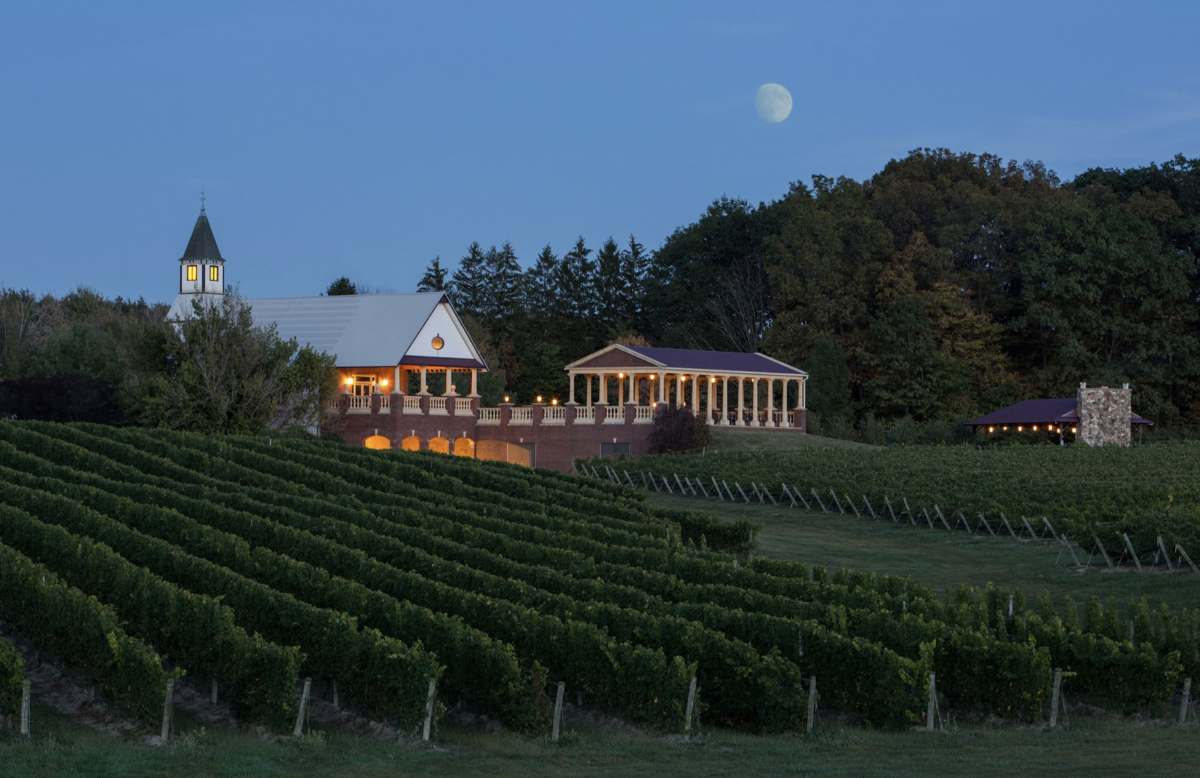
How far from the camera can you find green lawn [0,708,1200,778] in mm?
15570

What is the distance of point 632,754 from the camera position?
671 inches

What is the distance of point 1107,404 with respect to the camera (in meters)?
70.3

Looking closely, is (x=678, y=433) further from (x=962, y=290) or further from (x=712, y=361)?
(x=962, y=290)

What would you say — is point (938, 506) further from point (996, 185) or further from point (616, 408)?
point (996, 185)

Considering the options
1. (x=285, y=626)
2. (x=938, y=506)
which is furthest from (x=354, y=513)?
(x=938, y=506)

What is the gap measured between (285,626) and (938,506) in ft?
87.5

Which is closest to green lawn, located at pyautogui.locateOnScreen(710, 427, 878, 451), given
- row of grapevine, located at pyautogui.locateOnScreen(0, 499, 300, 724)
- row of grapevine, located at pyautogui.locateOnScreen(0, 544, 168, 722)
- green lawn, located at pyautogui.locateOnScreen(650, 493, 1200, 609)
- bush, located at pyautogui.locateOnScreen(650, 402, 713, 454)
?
bush, located at pyautogui.locateOnScreen(650, 402, 713, 454)

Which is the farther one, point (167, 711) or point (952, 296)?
point (952, 296)

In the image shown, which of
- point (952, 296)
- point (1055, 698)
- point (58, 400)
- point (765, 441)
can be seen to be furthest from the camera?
point (952, 296)

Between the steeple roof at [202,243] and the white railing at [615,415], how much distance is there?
83.8ft

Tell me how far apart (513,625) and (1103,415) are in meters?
57.1

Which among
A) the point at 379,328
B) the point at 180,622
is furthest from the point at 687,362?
the point at 180,622

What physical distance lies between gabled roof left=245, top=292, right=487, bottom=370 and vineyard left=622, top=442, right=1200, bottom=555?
1610 centimetres

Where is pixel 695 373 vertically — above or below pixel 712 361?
below
